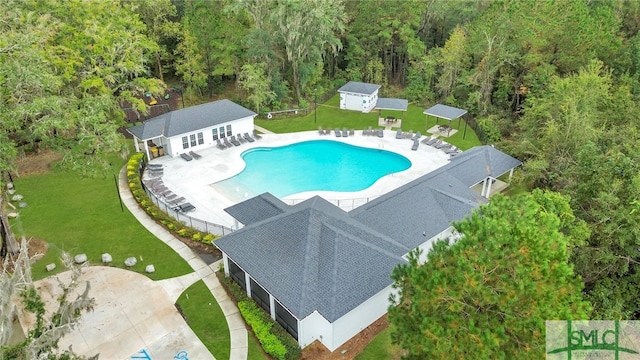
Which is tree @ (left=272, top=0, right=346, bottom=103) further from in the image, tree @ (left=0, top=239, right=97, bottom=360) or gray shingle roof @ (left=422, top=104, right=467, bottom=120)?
tree @ (left=0, top=239, right=97, bottom=360)

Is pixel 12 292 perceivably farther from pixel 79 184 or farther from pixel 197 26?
pixel 197 26

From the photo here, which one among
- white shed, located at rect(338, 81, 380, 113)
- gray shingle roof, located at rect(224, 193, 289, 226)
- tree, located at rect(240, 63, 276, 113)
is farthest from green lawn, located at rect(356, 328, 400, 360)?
white shed, located at rect(338, 81, 380, 113)

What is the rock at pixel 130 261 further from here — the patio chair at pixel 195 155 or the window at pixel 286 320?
the patio chair at pixel 195 155

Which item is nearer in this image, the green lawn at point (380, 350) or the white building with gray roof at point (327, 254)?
the white building with gray roof at point (327, 254)

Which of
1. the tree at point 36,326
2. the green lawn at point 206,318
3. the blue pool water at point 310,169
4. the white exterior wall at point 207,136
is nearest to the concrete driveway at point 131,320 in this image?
the green lawn at point 206,318

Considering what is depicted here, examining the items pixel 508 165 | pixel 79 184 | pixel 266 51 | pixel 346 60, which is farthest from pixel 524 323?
pixel 346 60
